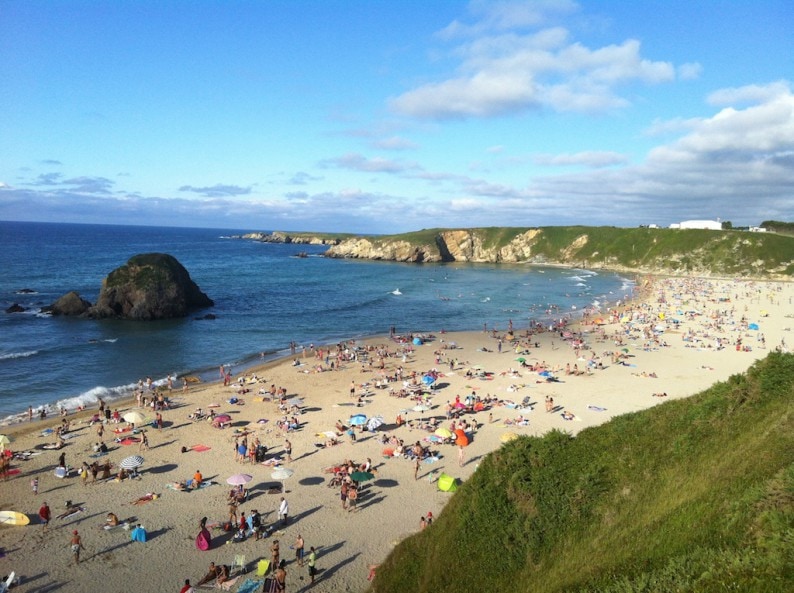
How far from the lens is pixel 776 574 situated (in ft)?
21.9

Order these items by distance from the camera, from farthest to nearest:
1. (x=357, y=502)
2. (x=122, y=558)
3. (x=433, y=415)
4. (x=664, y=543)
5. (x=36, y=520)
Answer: (x=433, y=415)
(x=357, y=502)
(x=36, y=520)
(x=122, y=558)
(x=664, y=543)

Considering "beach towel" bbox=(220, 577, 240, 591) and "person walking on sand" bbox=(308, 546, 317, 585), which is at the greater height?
"person walking on sand" bbox=(308, 546, 317, 585)

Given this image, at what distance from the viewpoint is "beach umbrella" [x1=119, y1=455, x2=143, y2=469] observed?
2303 cm

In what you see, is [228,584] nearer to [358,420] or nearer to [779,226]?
[358,420]

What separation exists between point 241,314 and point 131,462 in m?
44.3

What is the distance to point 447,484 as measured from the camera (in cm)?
2166

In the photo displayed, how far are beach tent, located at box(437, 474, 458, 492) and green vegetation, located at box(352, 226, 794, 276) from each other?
11318cm

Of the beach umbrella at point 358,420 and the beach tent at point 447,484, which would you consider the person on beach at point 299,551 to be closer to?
the beach tent at point 447,484

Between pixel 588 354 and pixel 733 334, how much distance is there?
21.0 meters

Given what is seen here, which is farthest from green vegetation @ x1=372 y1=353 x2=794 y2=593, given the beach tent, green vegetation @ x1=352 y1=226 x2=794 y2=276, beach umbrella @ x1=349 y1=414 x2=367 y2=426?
green vegetation @ x1=352 y1=226 x2=794 y2=276

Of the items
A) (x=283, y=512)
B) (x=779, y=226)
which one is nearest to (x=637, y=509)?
(x=283, y=512)

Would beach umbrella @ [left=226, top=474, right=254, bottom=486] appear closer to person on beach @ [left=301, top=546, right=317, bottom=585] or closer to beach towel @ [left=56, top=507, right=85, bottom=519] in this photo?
person on beach @ [left=301, top=546, right=317, bottom=585]

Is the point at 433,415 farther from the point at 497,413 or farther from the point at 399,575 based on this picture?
the point at 399,575

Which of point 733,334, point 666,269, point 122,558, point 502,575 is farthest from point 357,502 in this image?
point 666,269
